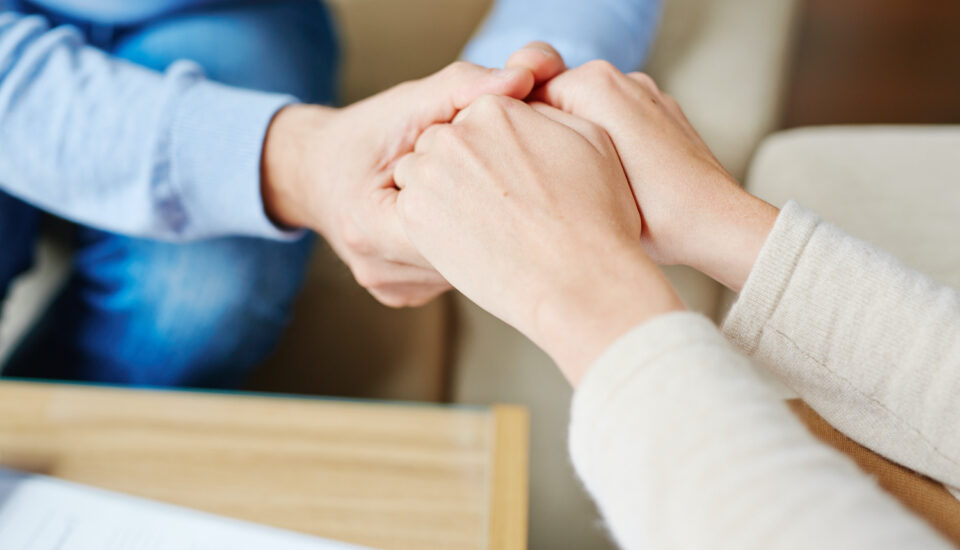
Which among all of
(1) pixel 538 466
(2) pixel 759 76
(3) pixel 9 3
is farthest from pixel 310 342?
(2) pixel 759 76

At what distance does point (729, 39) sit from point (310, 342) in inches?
20.5

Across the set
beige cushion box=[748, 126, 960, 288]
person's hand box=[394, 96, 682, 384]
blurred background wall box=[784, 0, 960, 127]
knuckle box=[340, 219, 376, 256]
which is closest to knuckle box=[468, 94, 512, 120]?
person's hand box=[394, 96, 682, 384]

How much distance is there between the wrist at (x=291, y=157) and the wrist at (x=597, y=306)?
255 mm

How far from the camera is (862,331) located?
0.35 meters

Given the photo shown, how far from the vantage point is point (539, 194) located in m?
0.37

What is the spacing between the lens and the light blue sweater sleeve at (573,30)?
0.58 m

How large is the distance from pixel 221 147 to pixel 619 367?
35cm

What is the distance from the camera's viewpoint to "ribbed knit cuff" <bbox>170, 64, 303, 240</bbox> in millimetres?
507

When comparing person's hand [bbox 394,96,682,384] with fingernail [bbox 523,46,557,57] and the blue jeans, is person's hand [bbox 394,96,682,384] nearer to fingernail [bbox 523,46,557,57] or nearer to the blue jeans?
fingernail [bbox 523,46,557,57]

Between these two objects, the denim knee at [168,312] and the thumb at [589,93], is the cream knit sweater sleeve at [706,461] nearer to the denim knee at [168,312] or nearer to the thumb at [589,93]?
the thumb at [589,93]

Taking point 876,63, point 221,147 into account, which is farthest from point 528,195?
point 876,63

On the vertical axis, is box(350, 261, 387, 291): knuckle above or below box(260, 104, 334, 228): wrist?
below

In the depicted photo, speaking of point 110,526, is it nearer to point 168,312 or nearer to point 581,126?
point 168,312

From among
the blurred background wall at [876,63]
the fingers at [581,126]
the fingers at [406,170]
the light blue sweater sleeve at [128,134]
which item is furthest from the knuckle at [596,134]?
the blurred background wall at [876,63]
